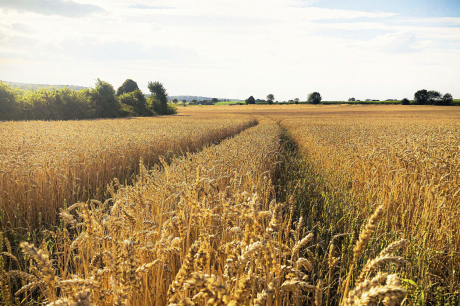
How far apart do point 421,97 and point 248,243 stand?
111 m

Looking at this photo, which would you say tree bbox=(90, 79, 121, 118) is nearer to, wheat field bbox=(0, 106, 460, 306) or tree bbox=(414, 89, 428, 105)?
wheat field bbox=(0, 106, 460, 306)

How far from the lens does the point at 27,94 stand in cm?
2978

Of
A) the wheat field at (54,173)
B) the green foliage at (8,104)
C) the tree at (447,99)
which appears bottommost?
the wheat field at (54,173)

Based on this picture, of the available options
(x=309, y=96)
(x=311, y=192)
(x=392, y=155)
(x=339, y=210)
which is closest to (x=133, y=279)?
A: (x=339, y=210)

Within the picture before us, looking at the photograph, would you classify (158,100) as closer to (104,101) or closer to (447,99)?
(104,101)

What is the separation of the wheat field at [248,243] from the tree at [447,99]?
9848 centimetres

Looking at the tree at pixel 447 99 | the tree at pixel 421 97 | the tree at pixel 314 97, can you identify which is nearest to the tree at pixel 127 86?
the tree at pixel 314 97

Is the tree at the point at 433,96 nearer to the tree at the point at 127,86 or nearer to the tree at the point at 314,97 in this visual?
the tree at the point at 314,97

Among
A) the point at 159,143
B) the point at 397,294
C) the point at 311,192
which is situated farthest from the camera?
the point at 159,143

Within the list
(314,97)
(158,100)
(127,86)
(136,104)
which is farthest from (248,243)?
(314,97)

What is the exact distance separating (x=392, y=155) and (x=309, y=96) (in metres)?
119

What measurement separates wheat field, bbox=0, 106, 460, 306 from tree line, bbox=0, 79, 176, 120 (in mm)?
29681

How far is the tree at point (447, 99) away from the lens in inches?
3324

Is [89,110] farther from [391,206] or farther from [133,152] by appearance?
[391,206]
